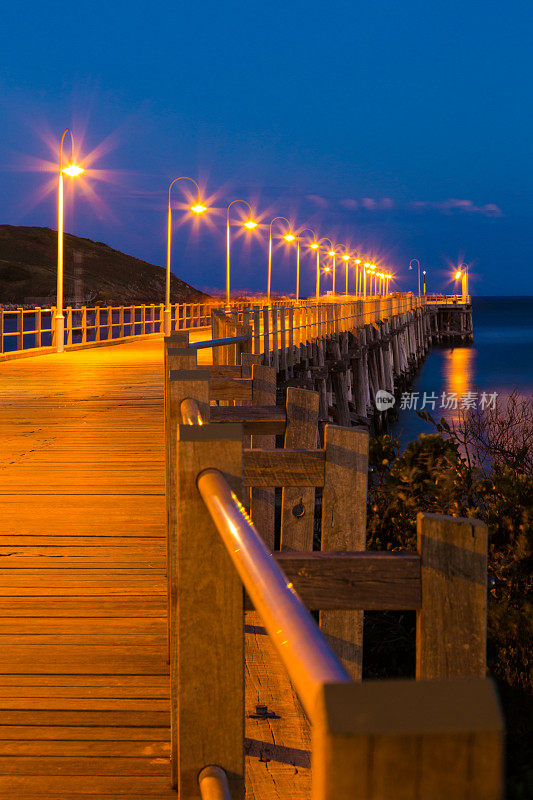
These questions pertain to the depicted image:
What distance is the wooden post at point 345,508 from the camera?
11.3 feet

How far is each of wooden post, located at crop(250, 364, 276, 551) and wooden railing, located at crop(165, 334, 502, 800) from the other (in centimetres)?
164

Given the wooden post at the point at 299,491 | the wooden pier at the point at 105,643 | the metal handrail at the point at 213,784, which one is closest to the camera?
the metal handrail at the point at 213,784

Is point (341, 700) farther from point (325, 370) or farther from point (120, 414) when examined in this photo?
point (325, 370)

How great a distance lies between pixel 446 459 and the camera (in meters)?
8.82

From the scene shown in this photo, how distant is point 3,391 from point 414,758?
16.1 metres

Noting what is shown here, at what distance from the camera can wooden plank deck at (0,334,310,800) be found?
11.2 ft

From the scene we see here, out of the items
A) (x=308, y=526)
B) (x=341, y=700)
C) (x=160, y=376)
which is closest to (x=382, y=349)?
(x=160, y=376)

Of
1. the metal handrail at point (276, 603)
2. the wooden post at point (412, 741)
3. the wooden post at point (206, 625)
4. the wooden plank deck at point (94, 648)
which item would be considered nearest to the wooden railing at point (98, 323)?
the wooden plank deck at point (94, 648)

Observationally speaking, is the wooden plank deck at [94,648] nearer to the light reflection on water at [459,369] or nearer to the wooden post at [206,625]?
the wooden post at [206,625]

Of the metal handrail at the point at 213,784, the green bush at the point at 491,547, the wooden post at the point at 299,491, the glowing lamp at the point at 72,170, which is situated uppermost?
the glowing lamp at the point at 72,170

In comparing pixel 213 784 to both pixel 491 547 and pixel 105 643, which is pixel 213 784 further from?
pixel 491 547

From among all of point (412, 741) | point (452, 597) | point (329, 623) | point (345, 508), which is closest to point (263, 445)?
point (329, 623)

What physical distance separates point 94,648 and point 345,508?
5.29 feet

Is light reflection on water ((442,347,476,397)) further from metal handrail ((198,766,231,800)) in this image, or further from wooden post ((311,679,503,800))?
wooden post ((311,679,503,800))
